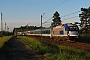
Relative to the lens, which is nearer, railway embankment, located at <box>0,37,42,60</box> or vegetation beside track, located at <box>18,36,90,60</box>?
vegetation beside track, located at <box>18,36,90,60</box>

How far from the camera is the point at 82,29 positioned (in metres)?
86.5

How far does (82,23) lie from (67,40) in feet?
157

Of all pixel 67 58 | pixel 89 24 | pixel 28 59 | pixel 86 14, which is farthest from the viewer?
pixel 86 14

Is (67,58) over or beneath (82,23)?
beneath

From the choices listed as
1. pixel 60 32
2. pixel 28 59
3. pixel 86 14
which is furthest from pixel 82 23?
pixel 28 59

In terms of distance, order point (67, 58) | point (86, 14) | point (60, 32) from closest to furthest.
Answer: point (67, 58) < point (60, 32) < point (86, 14)

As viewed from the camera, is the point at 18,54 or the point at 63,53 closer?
the point at 63,53

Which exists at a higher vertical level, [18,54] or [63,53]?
[63,53]

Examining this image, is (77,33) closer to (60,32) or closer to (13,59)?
(60,32)

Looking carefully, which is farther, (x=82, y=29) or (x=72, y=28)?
(x=82, y=29)

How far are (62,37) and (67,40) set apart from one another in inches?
81.8

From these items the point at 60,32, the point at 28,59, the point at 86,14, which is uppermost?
the point at 86,14

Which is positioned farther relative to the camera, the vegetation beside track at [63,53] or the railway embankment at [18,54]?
the railway embankment at [18,54]

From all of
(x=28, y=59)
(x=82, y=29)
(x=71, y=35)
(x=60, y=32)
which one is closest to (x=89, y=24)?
(x=82, y=29)
